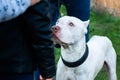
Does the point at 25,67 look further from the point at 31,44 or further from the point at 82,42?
the point at 82,42

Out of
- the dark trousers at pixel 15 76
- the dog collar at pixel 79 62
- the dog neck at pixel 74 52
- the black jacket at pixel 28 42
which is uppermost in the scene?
the black jacket at pixel 28 42

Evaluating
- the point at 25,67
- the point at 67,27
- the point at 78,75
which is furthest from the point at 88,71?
the point at 25,67

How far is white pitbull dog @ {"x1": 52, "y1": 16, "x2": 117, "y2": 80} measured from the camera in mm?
3891

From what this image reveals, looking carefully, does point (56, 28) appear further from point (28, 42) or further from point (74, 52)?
point (28, 42)

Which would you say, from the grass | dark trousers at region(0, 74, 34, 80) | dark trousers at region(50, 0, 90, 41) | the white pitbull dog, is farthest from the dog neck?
the grass

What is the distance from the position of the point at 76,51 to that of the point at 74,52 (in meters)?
0.02

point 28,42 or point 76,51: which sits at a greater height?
point 28,42

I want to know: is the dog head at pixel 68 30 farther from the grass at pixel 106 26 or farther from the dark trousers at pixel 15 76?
the grass at pixel 106 26

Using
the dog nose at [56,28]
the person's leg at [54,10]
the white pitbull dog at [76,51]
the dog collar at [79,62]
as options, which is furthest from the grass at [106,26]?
the dog nose at [56,28]

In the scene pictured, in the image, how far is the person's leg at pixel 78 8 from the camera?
425 centimetres

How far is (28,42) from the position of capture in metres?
2.16

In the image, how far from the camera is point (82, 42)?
4043mm

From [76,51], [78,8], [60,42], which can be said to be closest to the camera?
[60,42]

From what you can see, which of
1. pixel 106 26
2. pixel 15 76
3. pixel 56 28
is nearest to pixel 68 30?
pixel 56 28
